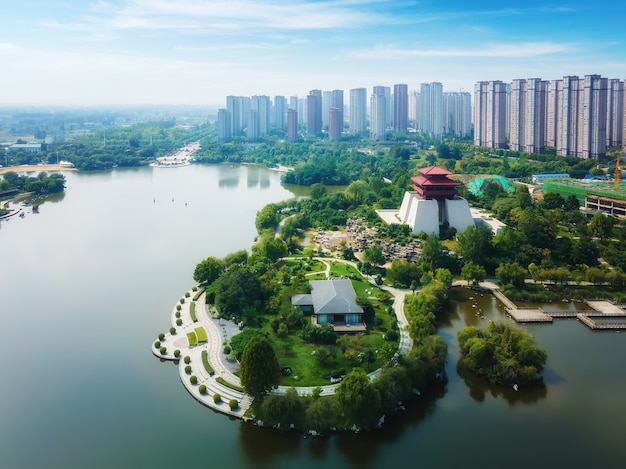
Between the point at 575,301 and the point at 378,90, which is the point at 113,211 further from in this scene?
the point at 378,90

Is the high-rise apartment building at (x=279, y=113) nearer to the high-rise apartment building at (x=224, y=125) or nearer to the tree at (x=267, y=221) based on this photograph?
the high-rise apartment building at (x=224, y=125)

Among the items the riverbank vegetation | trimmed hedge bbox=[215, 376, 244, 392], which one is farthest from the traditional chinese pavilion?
trimmed hedge bbox=[215, 376, 244, 392]

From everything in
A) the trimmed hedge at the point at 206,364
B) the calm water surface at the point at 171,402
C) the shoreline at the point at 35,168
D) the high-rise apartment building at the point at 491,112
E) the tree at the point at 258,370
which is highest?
the high-rise apartment building at the point at 491,112

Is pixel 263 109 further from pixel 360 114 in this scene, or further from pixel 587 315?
pixel 587 315

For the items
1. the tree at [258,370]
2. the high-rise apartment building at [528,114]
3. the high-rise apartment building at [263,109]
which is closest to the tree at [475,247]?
the tree at [258,370]

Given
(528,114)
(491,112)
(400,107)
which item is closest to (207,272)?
(528,114)

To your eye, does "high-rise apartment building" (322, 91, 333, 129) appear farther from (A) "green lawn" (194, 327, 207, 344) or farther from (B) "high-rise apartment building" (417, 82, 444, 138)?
(A) "green lawn" (194, 327, 207, 344)
